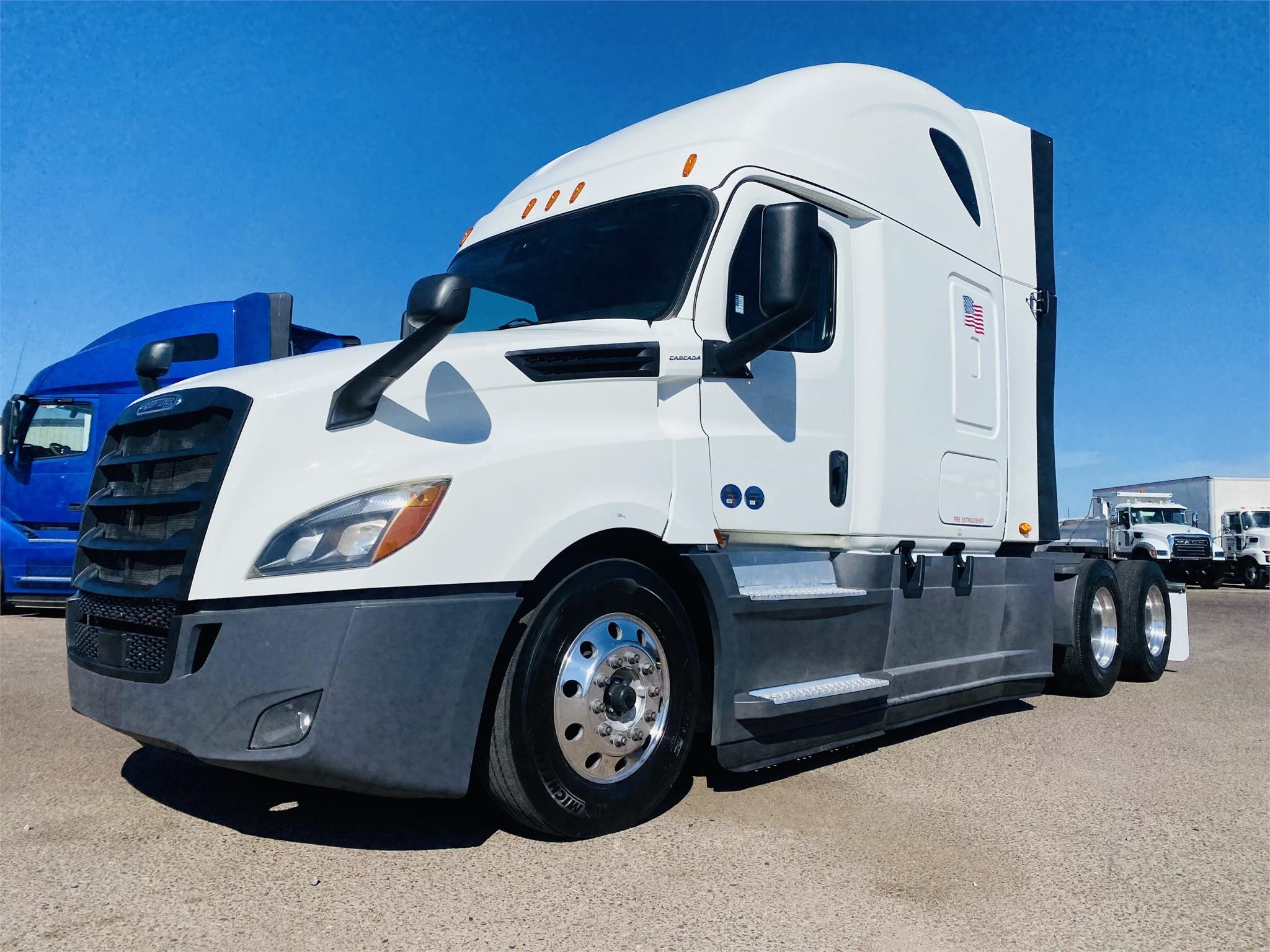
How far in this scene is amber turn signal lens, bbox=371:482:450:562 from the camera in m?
3.23

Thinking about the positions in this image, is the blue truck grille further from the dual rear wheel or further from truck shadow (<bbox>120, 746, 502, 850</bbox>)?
truck shadow (<bbox>120, 746, 502, 850</bbox>)

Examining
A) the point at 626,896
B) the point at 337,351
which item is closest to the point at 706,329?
the point at 337,351

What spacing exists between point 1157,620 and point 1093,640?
4.84ft

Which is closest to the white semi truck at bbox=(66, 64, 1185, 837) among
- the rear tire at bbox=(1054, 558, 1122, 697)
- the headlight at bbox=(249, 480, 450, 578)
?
the headlight at bbox=(249, 480, 450, 578)


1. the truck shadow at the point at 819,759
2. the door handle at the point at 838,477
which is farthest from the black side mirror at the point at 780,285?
the truck shadow at the point at 819,759

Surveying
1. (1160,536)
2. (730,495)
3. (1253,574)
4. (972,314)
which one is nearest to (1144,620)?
(972,314)

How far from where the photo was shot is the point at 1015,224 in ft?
22.0

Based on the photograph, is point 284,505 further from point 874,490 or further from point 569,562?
point 874,490

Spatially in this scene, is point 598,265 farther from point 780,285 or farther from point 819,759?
point 819,759

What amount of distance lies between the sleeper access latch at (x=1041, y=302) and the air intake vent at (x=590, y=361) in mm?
3820

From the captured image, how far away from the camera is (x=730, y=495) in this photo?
4.29 metres

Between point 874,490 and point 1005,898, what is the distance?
2237 mm

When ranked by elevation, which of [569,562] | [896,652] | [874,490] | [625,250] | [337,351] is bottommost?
A: [896,652]

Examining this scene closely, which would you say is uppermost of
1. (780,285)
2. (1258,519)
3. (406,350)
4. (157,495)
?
(1258,519)
